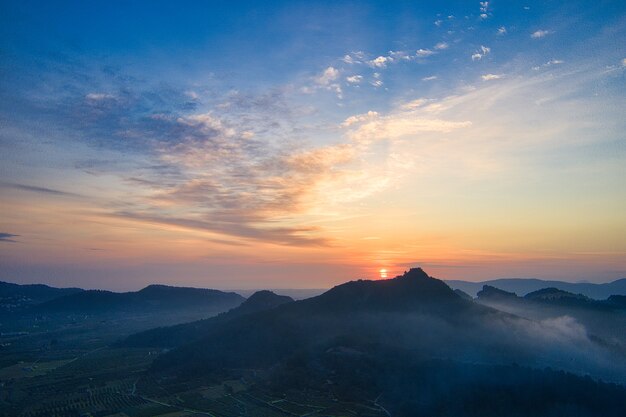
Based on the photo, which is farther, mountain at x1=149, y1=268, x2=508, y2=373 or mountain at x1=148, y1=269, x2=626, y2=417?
mountain at x1=149, y1=268, x2=508, y2=373

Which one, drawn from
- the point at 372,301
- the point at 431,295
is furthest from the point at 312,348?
the point at 431,295

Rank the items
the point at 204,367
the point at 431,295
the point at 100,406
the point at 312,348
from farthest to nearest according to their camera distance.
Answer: the point at 431,295 < the point at 204,367 < the point at 312,348 < the point at 100,406

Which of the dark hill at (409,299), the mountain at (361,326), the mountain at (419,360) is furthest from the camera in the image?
the dark hill at (409,299)

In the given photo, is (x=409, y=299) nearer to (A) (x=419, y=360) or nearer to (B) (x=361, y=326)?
(B) (x=361, y=326)

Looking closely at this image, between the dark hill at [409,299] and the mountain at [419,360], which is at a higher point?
the dark hill at [409,299]

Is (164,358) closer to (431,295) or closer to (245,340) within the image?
(245,340)

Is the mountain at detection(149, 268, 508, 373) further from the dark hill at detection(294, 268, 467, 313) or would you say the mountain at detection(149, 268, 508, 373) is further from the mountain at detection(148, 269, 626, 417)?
the mountain at detection(148, 269, 626, 417)

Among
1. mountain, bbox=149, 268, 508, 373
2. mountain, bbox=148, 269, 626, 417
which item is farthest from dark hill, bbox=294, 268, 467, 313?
mountain, bbox=148, 269, 626, 417

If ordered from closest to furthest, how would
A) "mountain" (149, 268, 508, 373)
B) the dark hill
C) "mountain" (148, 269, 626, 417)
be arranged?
1. "mountain" (148, 269, 626, 417)
2. "mountain" (149, 268, 508, 373)
3. the dark hill

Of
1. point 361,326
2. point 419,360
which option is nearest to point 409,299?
point 361,326

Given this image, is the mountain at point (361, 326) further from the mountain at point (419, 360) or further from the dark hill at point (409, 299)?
the mountain at point (419, 360)

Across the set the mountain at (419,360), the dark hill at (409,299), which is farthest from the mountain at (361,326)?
the mountain at (419,360)
